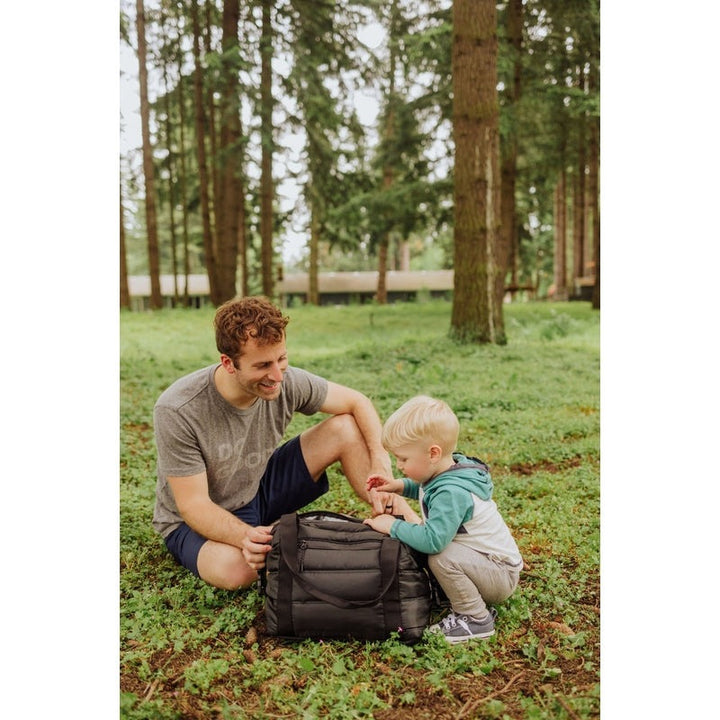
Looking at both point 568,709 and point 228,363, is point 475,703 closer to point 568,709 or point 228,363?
point 568,709

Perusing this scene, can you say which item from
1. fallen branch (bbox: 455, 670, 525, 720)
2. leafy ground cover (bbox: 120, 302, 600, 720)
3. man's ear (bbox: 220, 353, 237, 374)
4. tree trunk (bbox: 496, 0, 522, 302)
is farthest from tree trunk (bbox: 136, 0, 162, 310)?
fallen branch (bbox: 455, 670, 525, 720)

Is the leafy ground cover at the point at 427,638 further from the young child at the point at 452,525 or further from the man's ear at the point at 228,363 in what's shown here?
the man's ear at the point at 228,363

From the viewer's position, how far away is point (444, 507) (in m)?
2.23

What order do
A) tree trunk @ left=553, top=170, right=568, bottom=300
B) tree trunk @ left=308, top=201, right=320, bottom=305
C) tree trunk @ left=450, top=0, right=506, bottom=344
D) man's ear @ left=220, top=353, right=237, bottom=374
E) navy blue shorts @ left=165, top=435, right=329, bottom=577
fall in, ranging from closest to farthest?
man's ear @ left=220, top=353, right=237, bottom=374
navy blue shorts @ left=165, top=435, right=329, bottom=577
tree trunk @ left=450, top=0, right=506, bottom=344
tree trunk @ left=308, top=201, right=320, bottom=305
tree trunk @ left=553, top=170, right=568, bottom=300

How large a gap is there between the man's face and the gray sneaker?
93 cm

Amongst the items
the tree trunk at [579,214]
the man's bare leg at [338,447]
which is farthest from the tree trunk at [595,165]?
the man's bare leg at [338,447]

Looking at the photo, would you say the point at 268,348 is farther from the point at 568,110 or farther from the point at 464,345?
the point at 568,110

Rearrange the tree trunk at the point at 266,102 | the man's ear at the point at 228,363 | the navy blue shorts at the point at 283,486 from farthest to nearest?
the tree trunk at the point at 266,102 → the navy blue shorts at the point at 283,486 → the man's ear at the point at 228,363

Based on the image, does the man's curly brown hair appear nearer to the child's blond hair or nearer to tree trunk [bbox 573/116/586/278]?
the child's blond hair

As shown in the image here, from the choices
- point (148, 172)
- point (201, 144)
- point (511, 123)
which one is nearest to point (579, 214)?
point (511, 123)

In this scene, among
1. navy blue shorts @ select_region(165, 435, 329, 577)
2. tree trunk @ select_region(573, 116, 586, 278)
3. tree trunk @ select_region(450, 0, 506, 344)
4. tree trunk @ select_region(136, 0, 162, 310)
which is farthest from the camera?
tree trunk @ select_region(573, 116, 586, 278)

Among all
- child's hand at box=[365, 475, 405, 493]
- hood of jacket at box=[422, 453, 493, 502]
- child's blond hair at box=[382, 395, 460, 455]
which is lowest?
child's hand at box=[365, 475, 405, 493]

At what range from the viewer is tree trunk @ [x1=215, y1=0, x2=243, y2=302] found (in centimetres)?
1086

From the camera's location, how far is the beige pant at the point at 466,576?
7.48 feet
